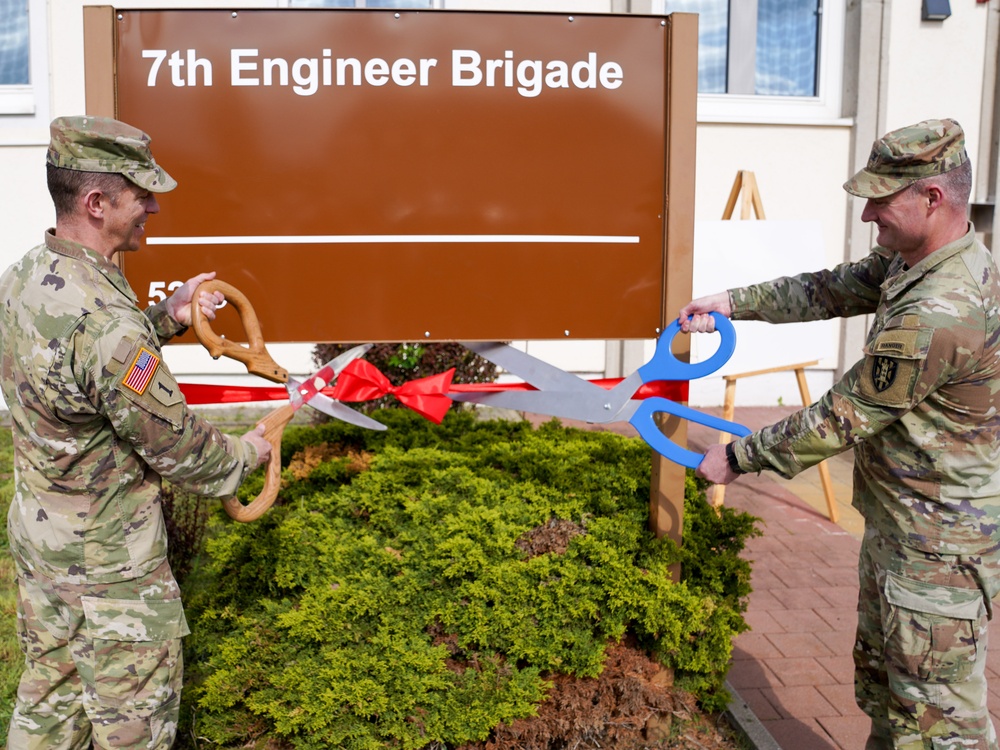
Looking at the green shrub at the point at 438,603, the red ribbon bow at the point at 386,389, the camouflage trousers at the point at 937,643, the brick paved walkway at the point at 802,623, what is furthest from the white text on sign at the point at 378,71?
the brick paved walkway at the point at 802,623

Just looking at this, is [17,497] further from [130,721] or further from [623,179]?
[623,179]

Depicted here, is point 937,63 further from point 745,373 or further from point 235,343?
point 235,343

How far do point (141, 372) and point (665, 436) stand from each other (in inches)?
65.4

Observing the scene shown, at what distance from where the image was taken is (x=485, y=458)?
11.6ft

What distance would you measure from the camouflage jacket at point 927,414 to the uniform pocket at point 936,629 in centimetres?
13

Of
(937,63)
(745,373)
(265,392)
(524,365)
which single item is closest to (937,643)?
(524,365)

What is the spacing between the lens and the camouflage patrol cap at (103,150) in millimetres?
2217

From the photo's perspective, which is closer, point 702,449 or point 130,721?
point 130,721

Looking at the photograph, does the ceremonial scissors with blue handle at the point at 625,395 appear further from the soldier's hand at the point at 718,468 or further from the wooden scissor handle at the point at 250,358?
A: the wooden scissor handle at the point at 250,358

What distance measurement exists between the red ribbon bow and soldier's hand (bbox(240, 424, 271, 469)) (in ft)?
1.44

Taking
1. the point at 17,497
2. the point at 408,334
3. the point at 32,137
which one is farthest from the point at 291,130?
the point at 32,137

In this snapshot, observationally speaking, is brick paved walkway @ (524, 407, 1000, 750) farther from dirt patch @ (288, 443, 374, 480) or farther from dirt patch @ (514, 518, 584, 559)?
dirt patch @ (288, 443, 374, 480)

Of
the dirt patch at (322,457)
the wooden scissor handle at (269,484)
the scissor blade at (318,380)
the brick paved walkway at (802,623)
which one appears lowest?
the brick paved walkway at (802,623)

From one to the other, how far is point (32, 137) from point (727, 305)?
6.82 meters
